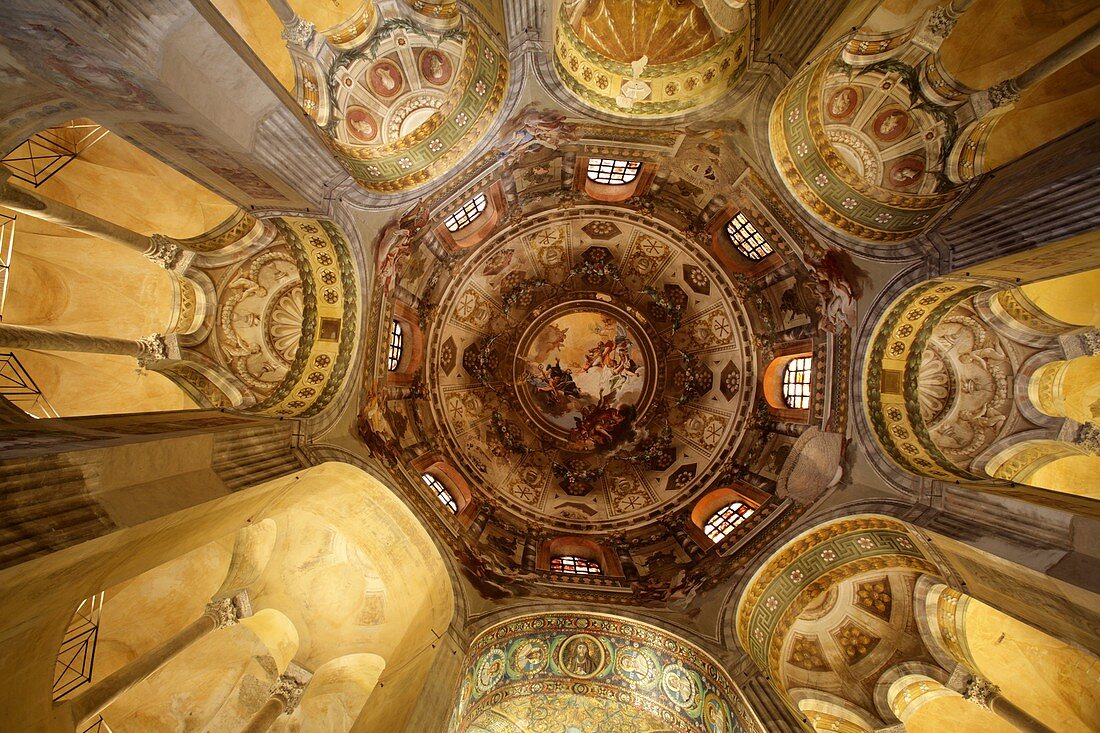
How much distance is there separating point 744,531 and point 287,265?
1451 centimetres

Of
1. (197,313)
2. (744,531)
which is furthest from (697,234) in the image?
(197,313)

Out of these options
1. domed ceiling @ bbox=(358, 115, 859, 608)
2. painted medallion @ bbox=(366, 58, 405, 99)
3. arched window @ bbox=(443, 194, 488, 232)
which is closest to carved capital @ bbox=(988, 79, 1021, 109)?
domed ceiling @ bbox=(358, 115, 859, 608)

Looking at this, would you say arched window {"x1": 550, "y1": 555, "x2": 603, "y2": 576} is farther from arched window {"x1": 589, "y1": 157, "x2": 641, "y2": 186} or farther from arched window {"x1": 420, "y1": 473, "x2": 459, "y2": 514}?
arched window {"x1": 589, "y1": 157, "x2": 641, "y2": 186}

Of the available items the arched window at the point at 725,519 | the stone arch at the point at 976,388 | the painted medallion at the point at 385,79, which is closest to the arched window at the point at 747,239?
the stone arch at the point at 976,388

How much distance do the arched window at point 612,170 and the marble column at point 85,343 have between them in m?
12.2

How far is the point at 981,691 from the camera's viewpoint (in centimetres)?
1092

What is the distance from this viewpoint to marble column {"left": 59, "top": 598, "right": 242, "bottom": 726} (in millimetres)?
8531

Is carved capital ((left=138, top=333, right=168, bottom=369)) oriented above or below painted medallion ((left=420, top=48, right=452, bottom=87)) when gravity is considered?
below

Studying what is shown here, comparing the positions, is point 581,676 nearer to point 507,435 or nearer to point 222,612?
point 507,435

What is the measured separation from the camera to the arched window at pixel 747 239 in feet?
45.0

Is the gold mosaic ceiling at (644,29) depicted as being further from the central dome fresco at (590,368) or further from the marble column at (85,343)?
the marble column at (85,343)

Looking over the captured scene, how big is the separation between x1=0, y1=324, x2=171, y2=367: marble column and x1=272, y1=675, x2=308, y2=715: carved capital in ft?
28.9

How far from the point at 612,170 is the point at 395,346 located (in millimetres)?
8588

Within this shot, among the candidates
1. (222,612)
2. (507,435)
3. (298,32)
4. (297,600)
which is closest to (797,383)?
(507,435)
